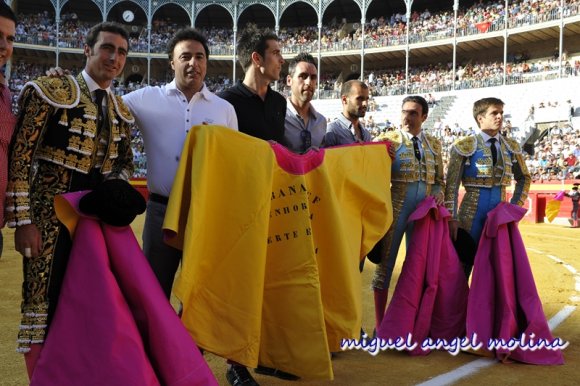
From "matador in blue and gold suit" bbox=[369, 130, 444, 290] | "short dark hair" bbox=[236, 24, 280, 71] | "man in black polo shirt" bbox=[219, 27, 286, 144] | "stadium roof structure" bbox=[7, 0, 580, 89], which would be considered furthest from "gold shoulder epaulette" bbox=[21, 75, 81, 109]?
"stadium roof structure" bbox=[7, 0, 580, 89]

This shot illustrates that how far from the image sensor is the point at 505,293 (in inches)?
136

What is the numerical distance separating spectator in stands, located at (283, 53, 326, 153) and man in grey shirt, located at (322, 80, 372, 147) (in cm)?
17

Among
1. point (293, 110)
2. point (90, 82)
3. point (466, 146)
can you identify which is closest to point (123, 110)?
point (90, 82)

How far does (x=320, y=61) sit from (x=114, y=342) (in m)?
28.9

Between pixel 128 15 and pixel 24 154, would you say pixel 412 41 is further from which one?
pixel 24 154

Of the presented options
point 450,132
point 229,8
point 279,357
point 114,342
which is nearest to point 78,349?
point 114,342

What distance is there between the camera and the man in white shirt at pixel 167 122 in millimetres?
2547

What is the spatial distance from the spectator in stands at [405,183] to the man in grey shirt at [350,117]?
30cm

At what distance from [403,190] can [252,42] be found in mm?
1402

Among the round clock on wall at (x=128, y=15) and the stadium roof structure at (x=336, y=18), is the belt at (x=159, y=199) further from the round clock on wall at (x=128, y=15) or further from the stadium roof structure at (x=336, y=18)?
the round clock on wall at (x=128, y=15)

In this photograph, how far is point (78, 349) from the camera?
6.43ft

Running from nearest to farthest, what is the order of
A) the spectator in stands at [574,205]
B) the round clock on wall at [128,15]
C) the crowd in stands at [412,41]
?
the spectator in stands at [574,205] → the crowd in stands at [412,41] → the round clock on wall at [128,15]

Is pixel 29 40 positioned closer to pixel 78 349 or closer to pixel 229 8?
pixel 229 8

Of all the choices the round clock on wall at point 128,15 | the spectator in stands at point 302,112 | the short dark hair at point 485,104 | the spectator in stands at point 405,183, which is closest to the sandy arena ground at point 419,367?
the spectator in stands at point 405,183
